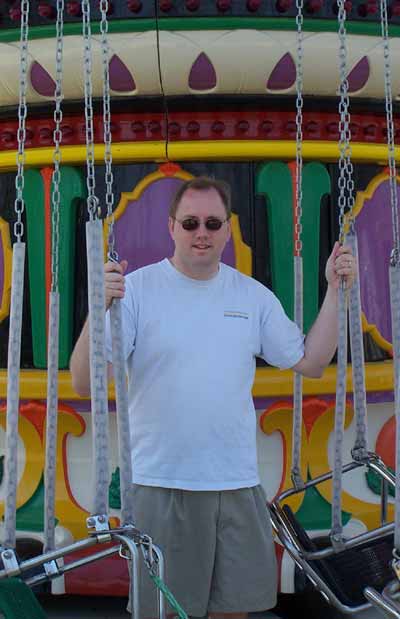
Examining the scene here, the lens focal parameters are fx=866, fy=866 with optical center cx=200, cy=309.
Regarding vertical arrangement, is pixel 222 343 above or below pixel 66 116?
below

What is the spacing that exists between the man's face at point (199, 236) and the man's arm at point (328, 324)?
0.30 m

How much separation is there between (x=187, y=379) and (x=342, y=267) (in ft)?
1.61

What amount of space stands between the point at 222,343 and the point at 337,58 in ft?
4.51

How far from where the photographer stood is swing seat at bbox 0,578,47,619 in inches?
65.9

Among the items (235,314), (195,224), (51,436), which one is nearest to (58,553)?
(51,436)

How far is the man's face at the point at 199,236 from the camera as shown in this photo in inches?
82.7

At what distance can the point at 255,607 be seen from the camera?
85.3 inches

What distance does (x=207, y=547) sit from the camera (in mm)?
2133

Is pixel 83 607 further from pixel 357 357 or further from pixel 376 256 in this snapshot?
pixel 376 256

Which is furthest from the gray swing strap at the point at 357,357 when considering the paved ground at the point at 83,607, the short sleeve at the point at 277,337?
the paved ground at the point at 83,607

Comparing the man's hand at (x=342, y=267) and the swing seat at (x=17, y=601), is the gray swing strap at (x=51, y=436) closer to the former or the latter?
the swing seat at (x=17, y=601)

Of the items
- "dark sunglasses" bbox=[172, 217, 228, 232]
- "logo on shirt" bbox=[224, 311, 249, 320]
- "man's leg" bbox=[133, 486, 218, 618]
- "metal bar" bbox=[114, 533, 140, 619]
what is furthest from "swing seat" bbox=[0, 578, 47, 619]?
"dark sunglasses" bbox=[172, 217, 228, 232]

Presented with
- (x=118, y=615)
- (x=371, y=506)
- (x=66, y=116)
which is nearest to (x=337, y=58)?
(x=66, y=116)

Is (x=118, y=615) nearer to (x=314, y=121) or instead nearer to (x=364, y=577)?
(x=364, y=577)
